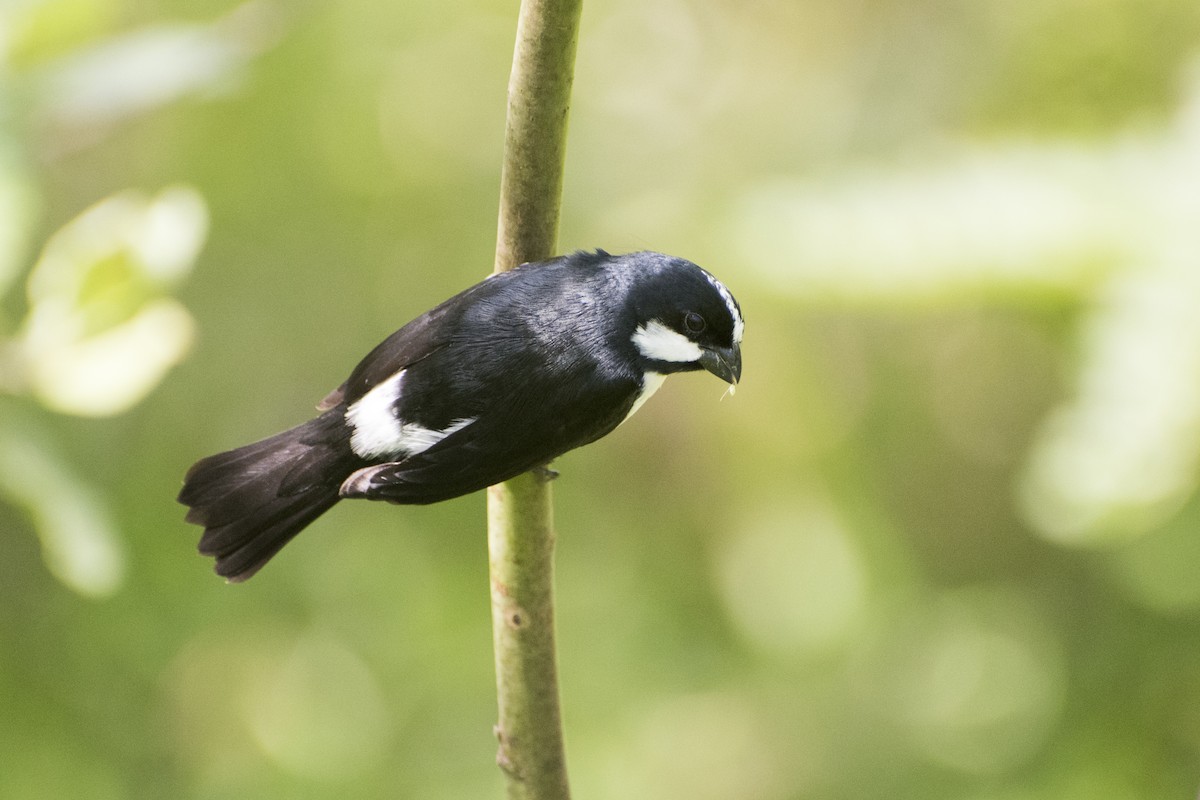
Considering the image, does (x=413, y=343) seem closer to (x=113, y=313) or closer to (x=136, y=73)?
(x=113, y=313)

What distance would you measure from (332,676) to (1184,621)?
1.97m

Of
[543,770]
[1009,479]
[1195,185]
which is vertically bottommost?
[543,770]

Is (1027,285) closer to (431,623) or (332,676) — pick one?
(431,623)

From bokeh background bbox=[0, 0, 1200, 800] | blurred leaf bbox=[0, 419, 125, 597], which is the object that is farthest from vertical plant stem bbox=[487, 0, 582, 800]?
bokeh background bbox=[0, 0, 1200, 800]

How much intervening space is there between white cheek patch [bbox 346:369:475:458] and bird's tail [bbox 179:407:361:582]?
37 millimetres

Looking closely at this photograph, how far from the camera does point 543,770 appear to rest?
154 cm

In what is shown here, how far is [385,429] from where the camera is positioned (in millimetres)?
1666

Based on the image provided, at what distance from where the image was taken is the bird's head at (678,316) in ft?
5.61

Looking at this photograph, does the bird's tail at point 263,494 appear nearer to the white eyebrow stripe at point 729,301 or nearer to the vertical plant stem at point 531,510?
the vertical plant stem at point 531,510

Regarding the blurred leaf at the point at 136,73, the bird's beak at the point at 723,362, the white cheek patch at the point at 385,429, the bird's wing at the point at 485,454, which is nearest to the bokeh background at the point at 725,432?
the blurred leaf at the point at 136,73

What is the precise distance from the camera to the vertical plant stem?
129cm

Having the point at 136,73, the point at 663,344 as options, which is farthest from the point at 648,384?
the point at 136,73

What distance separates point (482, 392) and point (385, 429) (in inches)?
7.1

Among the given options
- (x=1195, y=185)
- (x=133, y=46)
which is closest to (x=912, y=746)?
(x=1195, y=185)
